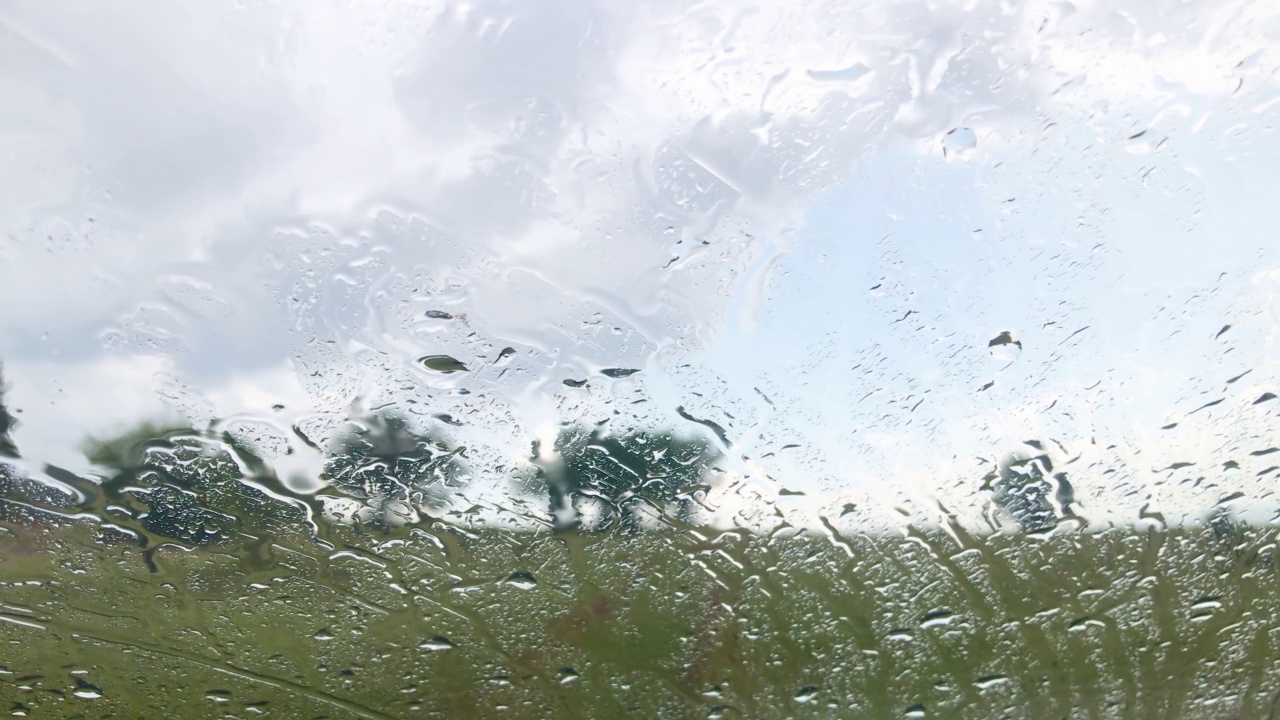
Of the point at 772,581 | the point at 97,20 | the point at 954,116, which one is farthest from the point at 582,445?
the point at 97,20

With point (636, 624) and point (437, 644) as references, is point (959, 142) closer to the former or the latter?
point (636, 624)

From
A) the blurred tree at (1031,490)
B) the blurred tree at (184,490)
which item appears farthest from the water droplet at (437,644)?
the blurred tree at (1031,490)

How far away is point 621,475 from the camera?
3363 millimetres

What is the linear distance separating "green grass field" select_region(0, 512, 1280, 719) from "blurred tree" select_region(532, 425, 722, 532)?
16cm

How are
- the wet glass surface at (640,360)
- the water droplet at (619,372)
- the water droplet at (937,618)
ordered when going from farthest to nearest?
1. the water droplet at (937,618)
2. the water droplet at (619,372)
3. the wet glass surface at (640,360)

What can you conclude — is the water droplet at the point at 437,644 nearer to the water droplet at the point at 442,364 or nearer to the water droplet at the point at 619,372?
the water droplet at the point at 442,364

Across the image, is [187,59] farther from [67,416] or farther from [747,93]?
[747,93]

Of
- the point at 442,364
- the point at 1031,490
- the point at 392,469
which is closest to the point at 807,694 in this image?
the point at 1031,490

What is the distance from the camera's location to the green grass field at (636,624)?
358 cm

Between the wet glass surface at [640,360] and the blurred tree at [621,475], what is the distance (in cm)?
2

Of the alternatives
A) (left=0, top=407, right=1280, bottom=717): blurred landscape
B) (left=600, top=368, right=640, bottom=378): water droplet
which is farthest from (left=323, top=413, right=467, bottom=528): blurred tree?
(left=600, top=368, right=640, bottom=378): water droplet

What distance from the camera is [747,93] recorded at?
8.40ft

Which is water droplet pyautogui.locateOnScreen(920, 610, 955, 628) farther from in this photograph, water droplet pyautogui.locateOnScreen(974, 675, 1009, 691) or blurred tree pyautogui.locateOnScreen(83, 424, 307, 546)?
blurred tree pyautogui.locateOnScreen(83, 424, 307, 546)

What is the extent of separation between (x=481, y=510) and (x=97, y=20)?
8.29 feet
